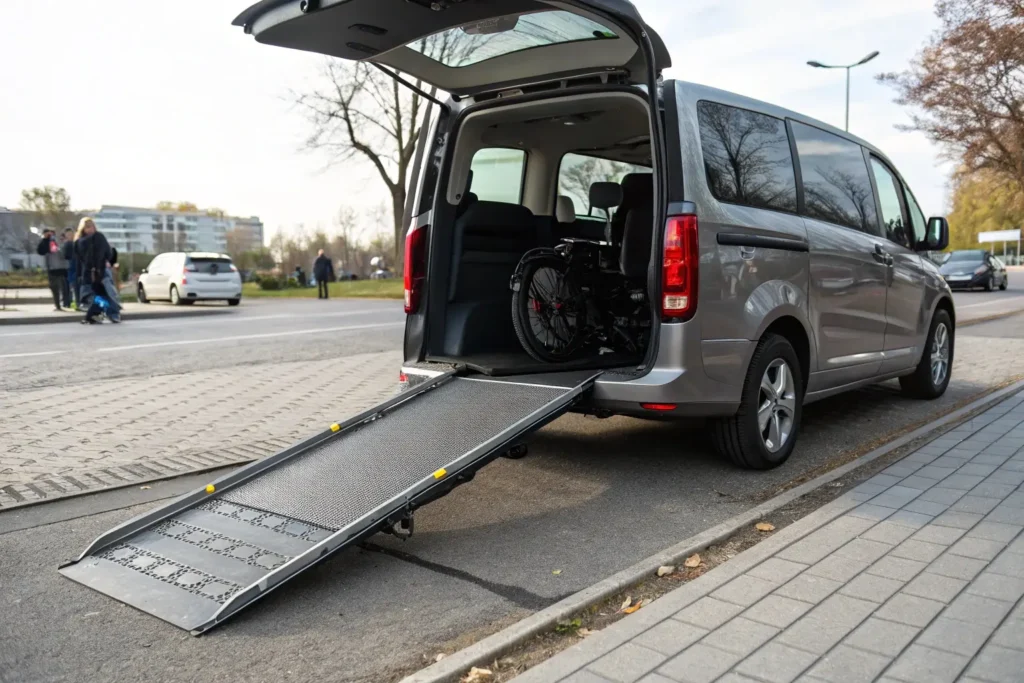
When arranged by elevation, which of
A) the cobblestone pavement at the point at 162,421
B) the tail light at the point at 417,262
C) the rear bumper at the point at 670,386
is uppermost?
the tail light at the point at 417,262

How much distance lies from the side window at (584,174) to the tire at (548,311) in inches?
34.5

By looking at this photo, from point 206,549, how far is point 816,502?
291 centimetres

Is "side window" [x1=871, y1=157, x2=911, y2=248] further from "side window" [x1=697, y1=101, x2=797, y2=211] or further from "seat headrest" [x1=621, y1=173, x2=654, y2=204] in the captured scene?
"seat headrest" [x1=621, y1=173, x2=654, y2=204]

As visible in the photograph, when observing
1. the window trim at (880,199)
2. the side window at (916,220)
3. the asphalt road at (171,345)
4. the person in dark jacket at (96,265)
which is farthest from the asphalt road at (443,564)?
the person in dark jacket at (96,265)

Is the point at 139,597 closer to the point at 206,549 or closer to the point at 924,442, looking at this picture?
the point at 206,549

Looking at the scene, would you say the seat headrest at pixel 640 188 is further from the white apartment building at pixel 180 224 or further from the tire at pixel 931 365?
the white apartment building at pixel 180 224

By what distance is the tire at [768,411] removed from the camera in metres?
4.86

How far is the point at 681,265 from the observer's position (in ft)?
14.6

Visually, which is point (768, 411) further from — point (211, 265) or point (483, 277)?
point (211, 265)

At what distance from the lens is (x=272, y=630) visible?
9.94 ft

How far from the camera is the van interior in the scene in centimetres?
556

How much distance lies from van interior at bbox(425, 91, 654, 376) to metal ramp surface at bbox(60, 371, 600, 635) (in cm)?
67

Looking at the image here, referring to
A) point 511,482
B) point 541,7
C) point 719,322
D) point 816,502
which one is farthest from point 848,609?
point 541,7

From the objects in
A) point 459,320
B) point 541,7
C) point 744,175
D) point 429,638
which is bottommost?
point 429,638
